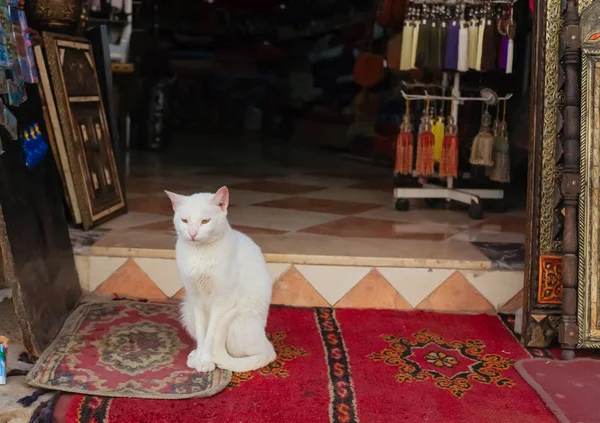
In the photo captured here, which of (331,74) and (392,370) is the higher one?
(331,74)

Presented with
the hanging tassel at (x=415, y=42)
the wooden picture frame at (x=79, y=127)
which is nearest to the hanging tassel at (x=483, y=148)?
the hanging tassel at (x=415, y=42)

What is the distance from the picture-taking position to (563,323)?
8.16ft

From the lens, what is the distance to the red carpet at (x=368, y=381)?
6.66 ft

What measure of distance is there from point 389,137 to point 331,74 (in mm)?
2128

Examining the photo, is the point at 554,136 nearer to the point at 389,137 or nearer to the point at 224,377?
the point at 224,377

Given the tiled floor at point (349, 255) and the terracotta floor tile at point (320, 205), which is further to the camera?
the terracotta floor tile at point (320, 205)

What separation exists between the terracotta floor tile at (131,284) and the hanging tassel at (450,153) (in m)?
1.82

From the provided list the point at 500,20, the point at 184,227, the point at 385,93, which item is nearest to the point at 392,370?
the point at 184,227

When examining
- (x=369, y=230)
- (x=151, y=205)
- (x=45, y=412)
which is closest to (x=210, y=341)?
(x=45, y=412)

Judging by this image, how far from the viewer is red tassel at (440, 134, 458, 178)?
406 centimetres

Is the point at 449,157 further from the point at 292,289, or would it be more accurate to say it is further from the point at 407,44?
the point at 292,289

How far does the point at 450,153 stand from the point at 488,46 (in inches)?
23.6

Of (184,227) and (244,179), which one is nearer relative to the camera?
(184,227)

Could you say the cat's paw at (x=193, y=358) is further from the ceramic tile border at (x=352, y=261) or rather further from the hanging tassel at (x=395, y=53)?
the hanging tassel at (x=395, y=53)
